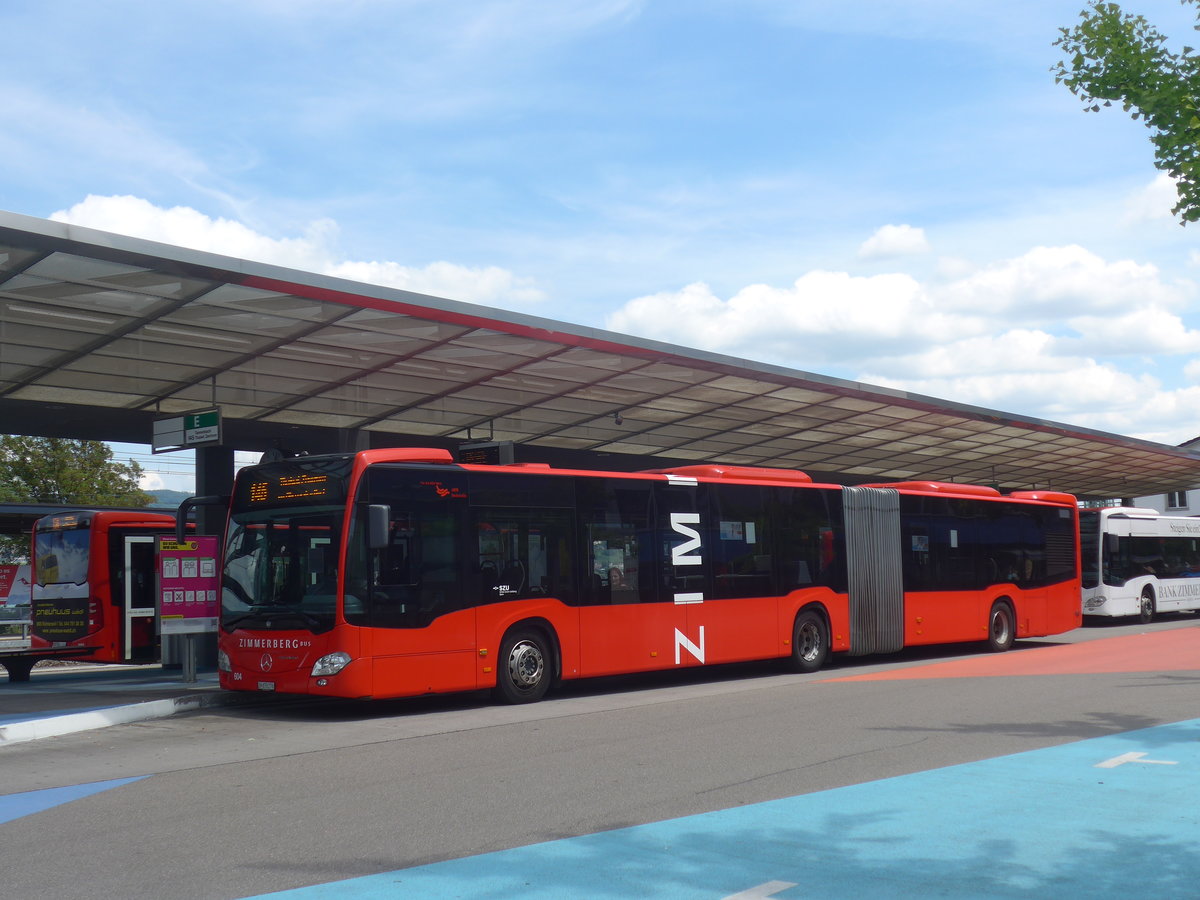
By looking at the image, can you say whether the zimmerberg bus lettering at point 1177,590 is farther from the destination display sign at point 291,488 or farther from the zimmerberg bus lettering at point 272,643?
the zimmerberg bus lettering at point 272,643

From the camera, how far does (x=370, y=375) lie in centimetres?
1892

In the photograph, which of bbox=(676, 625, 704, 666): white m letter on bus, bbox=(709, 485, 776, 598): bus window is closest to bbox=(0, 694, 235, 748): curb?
bbox=(676, 625, 704, 666): white m letter on bus

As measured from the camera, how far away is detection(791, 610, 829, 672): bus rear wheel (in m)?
17.7

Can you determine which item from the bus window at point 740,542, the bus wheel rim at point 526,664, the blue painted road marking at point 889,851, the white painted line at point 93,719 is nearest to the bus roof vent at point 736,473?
the bus window at point 740,542

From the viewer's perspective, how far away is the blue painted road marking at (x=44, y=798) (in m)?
7.83

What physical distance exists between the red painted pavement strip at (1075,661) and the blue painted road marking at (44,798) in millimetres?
10253

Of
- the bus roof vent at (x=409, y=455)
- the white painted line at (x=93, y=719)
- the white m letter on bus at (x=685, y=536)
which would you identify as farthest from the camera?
the white m letter on bus at (x=685, y=536)

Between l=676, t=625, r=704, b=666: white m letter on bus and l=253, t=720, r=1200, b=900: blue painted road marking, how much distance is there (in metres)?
7.45

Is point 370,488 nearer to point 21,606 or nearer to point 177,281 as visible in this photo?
point 177,281

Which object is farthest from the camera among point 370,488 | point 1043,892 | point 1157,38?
point 370,488

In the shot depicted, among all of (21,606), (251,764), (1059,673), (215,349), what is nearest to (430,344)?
(215,349)

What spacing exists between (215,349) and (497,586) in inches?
238

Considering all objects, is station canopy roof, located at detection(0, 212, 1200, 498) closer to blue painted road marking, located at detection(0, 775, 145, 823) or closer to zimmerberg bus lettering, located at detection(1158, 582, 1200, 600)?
zimmerberg bus lettering, located at detection(1158, 582, 1200, 600)

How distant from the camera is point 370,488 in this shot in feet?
41.5
